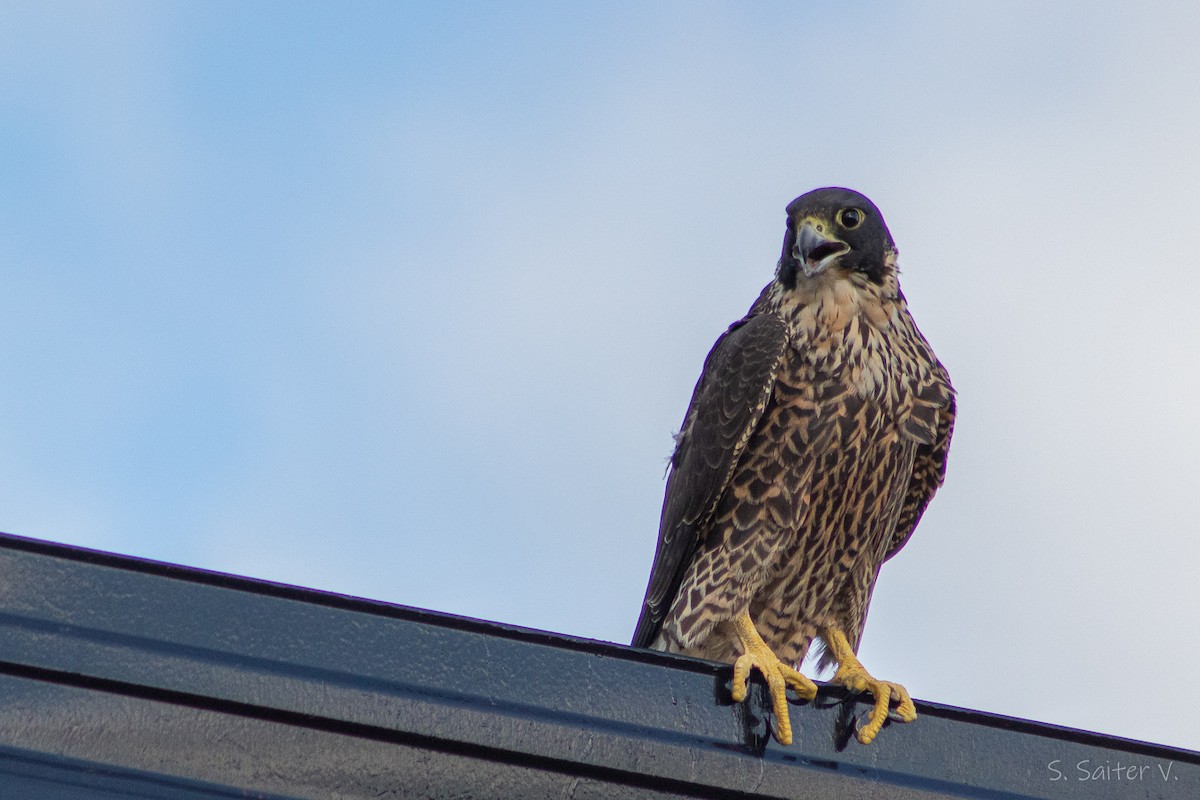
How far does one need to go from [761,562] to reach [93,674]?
7.13ft

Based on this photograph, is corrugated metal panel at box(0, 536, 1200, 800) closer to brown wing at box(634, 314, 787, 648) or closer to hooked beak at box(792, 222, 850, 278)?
brown wing at box(634, 314, 787, 648)

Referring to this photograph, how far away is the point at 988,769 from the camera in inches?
91.2

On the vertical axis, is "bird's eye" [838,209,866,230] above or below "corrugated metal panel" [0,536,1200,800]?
above

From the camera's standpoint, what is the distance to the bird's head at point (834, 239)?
14.1 feet

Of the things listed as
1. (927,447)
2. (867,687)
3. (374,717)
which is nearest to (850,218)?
(927,447)

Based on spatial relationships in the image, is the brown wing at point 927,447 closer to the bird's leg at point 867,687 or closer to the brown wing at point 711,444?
the bird's leg at point 867,687

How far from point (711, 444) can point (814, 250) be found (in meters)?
0.76

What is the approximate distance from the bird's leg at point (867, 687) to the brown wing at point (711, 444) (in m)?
0.51

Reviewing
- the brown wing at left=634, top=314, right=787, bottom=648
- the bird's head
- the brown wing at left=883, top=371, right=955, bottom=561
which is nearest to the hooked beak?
the bird's head

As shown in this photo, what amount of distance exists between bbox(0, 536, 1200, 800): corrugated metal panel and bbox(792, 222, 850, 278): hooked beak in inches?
84.4

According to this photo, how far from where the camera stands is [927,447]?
4148 millimetres

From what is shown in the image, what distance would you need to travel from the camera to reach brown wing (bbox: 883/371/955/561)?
4.04 meters

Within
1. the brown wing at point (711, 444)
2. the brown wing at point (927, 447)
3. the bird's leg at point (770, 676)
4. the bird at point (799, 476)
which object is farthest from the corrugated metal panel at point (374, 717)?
the brown wing at point (927, 447)

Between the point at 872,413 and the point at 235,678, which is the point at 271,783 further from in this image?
the point at 872,413
